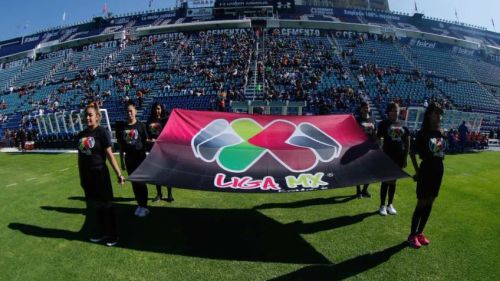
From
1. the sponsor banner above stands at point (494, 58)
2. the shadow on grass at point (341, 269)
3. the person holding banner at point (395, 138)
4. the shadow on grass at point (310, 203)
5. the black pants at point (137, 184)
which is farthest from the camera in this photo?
the sponsor banner above stands at point (494, 58)

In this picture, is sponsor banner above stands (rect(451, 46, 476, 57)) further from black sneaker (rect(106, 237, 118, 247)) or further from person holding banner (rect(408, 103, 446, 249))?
black sneaker (rect(106, 237, 118, 247))

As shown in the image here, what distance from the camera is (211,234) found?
216 inches

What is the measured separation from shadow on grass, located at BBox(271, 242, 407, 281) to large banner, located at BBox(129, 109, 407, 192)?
1.08 meters

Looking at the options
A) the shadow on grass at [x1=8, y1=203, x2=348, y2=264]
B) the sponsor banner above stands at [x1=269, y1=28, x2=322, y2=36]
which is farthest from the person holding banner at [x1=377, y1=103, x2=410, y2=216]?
the sponsor banner above stands at [x1=269, y1=28, x2=322, y2=36]

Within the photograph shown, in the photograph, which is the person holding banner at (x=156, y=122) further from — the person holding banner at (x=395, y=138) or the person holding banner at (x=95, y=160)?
the person holding banner at (x=395, y=138)

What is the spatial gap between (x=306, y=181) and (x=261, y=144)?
1.34 m

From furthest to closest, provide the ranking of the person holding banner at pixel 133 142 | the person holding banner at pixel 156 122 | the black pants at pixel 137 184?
the person holding banner at pixel 156 122, the black pants at pixel 137 184, the person holding banner at pixel 133 142

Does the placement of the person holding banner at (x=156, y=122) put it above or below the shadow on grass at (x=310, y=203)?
above

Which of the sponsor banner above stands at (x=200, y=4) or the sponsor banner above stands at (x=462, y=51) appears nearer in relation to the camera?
the sponsor banner above stands at (x=200, y=4)

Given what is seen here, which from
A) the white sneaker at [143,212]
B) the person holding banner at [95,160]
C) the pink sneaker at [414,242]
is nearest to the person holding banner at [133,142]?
the white sneaker at [143,212]

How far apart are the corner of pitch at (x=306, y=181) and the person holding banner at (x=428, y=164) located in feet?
4.50

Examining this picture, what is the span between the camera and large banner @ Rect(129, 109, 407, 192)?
5.16 metres

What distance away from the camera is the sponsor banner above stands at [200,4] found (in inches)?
1762

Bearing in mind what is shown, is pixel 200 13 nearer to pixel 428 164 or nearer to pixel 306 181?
pixel 306 181
